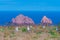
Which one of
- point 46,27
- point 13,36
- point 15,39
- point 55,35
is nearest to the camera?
point 15,39

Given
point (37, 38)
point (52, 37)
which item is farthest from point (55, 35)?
point (37, 38)

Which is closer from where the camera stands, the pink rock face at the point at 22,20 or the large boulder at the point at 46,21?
the pink rock face at the point at 22,20

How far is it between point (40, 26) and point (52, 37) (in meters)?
1.38

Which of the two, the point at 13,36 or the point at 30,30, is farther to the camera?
the point at 30,30

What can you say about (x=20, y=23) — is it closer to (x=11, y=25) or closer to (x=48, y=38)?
(x=11, y=25)

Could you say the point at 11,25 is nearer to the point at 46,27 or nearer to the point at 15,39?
the point at 46,27

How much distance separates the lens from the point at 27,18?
27.6ft

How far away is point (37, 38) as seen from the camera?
6633mm

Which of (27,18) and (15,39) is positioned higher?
(27,18)

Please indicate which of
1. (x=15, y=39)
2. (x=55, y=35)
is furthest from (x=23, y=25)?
(x=15, y=39)

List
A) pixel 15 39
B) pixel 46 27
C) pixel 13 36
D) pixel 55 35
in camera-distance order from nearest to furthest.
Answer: pixel 15 39 → pixel 13 36 → pixel 55 35 → pixel 46 27

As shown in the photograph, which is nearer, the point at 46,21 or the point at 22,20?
the point at 22,20

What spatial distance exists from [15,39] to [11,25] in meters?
2.09

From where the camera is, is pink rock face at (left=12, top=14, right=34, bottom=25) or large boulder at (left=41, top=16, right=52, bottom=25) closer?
pink rock face at (left=12, top=14, right=34, bottom=25)
